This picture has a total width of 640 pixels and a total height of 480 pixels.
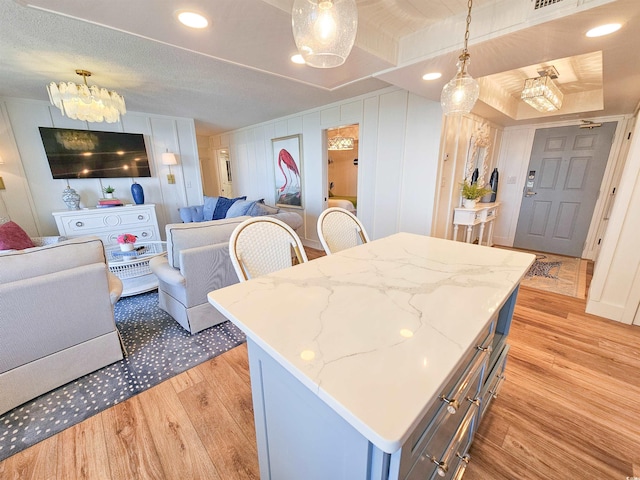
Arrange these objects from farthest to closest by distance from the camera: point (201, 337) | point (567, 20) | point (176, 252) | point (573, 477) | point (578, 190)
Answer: point (578, 190) < point (201, 337) < point (176, 252) < point (567, 20) < point (573, 477)

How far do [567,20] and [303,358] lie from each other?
215cm

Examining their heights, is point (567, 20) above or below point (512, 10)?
below

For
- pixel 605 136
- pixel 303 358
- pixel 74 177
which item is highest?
pixel 605 136

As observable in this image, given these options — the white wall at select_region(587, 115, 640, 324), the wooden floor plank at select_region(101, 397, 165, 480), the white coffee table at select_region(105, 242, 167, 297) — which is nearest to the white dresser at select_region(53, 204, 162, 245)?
the white coffee table at select_region(105, 242, 167, 297)

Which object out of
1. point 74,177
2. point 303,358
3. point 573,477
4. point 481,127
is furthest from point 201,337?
point 481,127

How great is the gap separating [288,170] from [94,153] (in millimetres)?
3042

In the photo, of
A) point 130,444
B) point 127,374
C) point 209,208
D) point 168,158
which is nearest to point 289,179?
point 209,208

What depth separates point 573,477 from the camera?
1.12 m

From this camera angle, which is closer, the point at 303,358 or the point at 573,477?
the point at 303,358

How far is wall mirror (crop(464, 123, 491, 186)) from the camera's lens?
3469 millimetres

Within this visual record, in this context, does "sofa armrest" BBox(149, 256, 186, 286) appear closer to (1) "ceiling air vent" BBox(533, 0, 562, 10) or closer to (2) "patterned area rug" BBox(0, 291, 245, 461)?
(2) "patterned area rug" BBox(0, 291, 245, 461)

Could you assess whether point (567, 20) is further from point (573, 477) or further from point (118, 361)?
point (118, 361)

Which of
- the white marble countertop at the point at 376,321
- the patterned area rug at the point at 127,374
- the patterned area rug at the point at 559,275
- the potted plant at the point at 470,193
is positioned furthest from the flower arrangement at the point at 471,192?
the patterned area rug at the point at 127,374

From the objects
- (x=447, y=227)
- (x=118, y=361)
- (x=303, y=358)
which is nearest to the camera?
(x=303, y=358)
